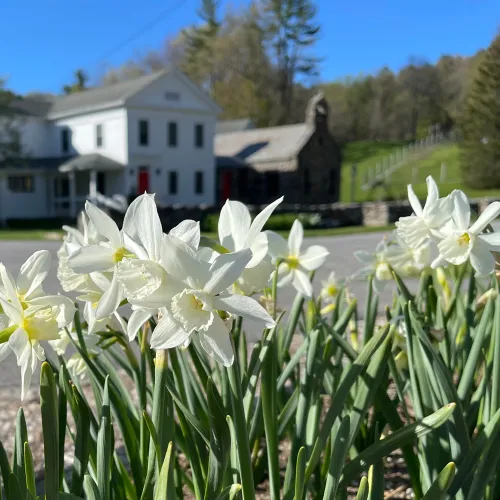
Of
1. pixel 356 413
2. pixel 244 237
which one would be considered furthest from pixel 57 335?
pixel 356 413

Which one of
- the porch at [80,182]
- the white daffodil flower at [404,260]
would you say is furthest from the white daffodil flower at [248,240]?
the porch at [80,182]

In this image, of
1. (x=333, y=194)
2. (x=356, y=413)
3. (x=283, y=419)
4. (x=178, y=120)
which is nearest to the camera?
(x=356, y=413)

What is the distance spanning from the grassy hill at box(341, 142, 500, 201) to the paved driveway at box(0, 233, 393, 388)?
10.7 m

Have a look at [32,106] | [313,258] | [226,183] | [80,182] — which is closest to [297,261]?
[313,258]

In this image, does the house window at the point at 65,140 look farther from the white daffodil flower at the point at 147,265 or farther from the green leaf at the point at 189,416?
the white daffodil flower at the point at 147,265

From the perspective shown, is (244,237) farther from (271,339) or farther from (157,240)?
(271,339)

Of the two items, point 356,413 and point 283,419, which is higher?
point 356,413

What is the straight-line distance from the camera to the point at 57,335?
3.75ft

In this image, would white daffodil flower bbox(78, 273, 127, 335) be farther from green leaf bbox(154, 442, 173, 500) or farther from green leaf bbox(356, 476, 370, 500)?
green leaf bbox(356, 476, 370, 500)

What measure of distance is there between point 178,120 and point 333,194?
9503 millimetres

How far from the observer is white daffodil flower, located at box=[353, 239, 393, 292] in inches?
85.4

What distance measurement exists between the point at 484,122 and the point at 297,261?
16.0 feet

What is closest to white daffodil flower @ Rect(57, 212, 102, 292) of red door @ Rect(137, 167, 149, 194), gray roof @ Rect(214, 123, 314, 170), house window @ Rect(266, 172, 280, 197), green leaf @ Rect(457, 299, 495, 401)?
green leaf @ Rect(457, 299, 495, 401)

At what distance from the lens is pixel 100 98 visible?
28672 millimetres
